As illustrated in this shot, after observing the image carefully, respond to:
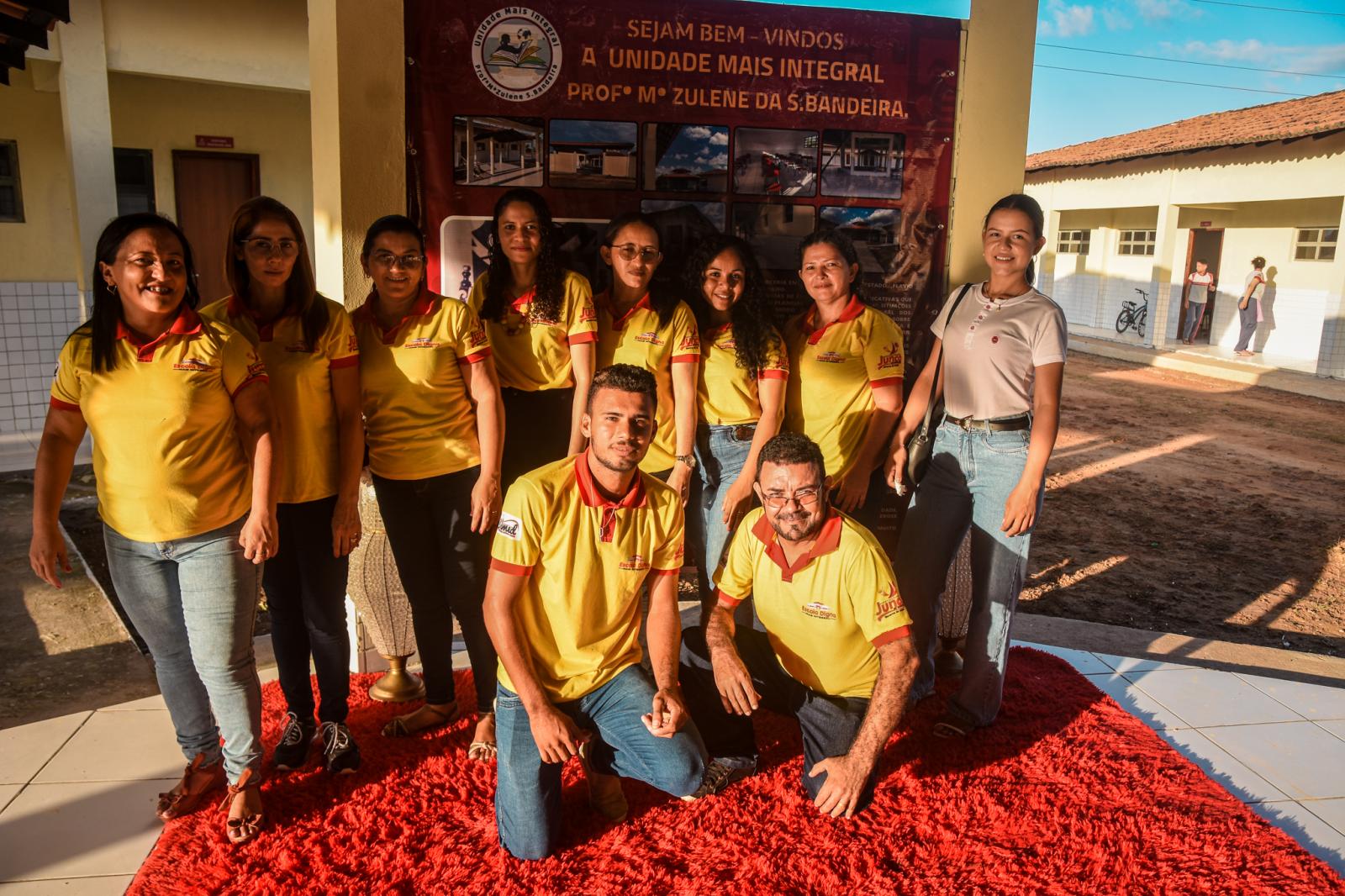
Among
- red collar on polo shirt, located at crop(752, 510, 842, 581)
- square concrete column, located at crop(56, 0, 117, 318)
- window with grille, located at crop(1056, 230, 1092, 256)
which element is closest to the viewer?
red collar on polo shirt, located at crop(752, 510, 842, 581)

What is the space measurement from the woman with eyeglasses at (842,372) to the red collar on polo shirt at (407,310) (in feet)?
4.29

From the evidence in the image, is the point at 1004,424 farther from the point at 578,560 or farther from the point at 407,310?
the point at 407,310

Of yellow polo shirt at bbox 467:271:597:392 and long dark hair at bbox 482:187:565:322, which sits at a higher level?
long dark hair at bbox 482:187:565:322

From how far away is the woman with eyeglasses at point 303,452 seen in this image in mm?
2670

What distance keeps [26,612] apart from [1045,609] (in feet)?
17.5

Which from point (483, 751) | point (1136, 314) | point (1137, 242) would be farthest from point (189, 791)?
point (1137, 242)

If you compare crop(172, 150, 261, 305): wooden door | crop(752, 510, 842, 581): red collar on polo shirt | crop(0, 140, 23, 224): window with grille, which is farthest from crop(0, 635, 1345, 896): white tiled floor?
crop(172, 150, 261, 305): wooden door

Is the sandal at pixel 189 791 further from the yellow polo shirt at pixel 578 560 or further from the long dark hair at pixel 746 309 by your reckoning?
the long dark hair at pixel 746 309

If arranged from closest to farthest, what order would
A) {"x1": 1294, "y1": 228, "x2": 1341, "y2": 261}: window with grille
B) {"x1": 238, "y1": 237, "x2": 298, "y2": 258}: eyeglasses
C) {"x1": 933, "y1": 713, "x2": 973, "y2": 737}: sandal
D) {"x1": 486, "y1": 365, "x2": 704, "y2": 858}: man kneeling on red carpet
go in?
1. {"x1": 486, "y1": 365, "x2": 704, "y2": 858}: man kneeling on red carpet
2. {"x1": 238, "y1": 237, "x2": 298, "y2": 258}: eyeglasses
3. {"x1": 933, "y1": 713, "x2": 973, "y2": 737}: sandal
4. {"x1": 1294, "y1": 228, "x2": 1341, "y2": 261}: window with grille

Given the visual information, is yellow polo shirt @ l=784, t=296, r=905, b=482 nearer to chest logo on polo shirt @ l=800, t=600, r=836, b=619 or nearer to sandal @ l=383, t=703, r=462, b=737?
chest logo on polo shirt @ l=800, t=600, r=836, b=619

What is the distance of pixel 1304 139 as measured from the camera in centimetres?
1484

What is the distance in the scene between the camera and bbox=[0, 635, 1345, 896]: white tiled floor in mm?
2635

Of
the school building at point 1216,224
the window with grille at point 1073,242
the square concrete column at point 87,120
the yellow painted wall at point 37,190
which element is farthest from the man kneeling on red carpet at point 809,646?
the window with grille at point 1073,242

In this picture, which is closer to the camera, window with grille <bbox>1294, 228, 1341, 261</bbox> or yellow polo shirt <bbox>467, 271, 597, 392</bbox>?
yellow polo shirt <bbox>467, 271, 597, 392</bbox>
